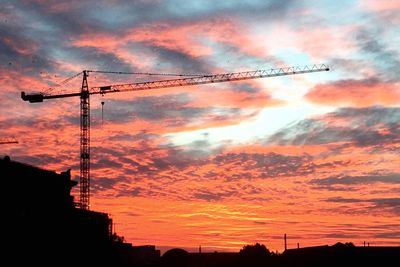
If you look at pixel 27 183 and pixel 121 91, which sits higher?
pixel 121 91

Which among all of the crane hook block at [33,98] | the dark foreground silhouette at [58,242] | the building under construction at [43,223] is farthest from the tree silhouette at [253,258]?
the crane hook block at [33,98]

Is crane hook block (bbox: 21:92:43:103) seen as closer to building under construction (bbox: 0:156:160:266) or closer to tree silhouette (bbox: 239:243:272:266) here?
building under construction (bbox: 0:156:160:266)

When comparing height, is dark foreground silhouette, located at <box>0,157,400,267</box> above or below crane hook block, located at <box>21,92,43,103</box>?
below

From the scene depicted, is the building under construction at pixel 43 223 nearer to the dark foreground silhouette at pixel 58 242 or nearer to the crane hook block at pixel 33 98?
the dark foreground silhouette at pixel 58 242

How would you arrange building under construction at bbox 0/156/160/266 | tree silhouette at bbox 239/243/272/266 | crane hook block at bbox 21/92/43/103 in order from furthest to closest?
crane hook block at bbox 21/92/43/103 → tree silhouette at bbox 239/243/272/266 → building under construction at bbox 0/156/160/266

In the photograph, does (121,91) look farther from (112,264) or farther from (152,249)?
(112,264)

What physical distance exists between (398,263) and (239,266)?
Answer: 70.0 feet

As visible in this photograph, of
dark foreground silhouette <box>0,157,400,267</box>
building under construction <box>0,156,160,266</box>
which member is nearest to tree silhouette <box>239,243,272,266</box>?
dark foreground silhouette <box>0,157,400,267</box>

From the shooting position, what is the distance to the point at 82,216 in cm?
9438

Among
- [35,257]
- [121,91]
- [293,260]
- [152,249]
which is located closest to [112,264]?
[35,257]

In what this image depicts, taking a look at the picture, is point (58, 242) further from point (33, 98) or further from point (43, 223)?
point (33, 98)

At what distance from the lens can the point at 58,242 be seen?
79.9 m

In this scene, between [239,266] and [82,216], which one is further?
[82,216]

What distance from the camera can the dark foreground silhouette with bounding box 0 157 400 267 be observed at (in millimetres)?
68125
